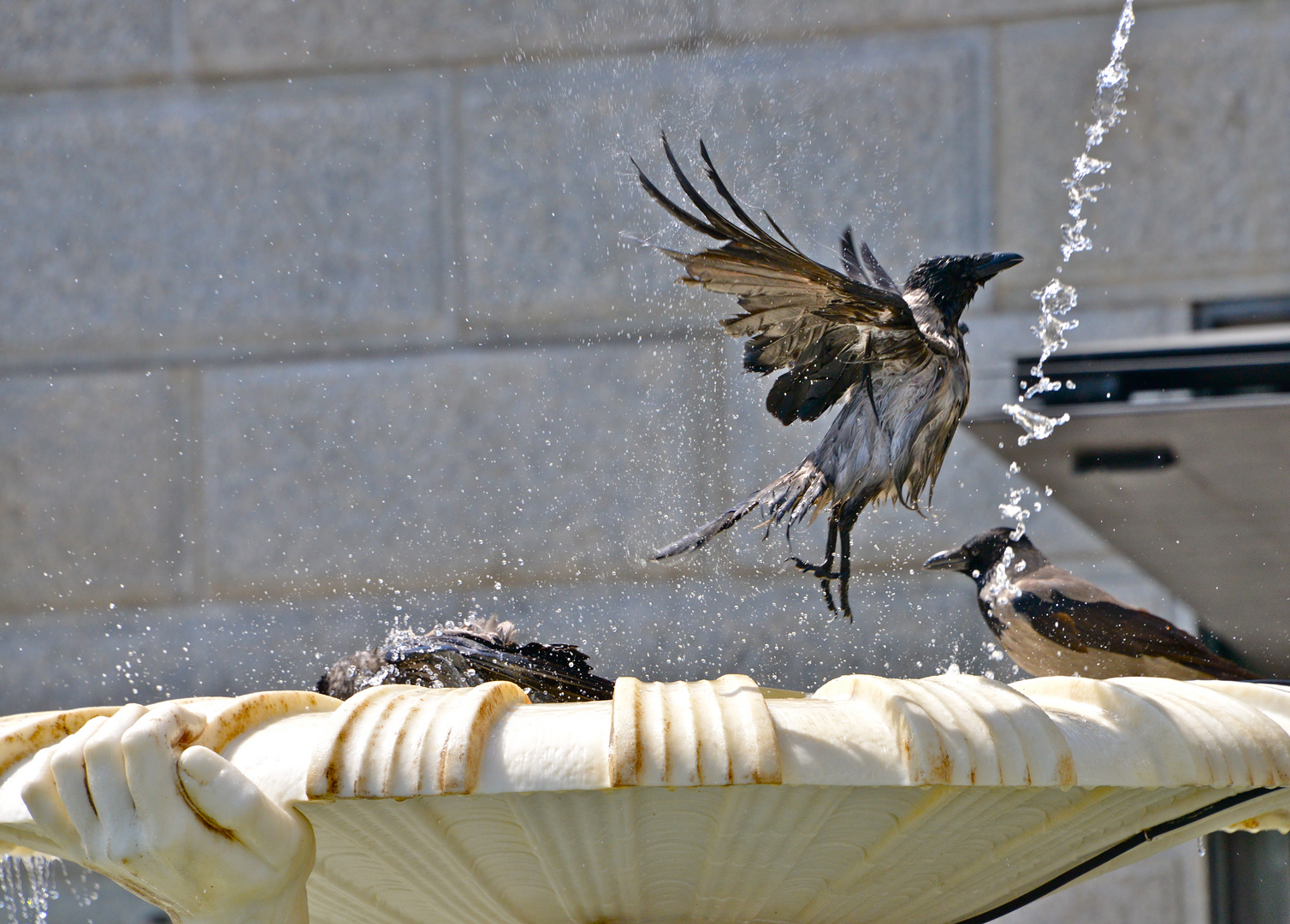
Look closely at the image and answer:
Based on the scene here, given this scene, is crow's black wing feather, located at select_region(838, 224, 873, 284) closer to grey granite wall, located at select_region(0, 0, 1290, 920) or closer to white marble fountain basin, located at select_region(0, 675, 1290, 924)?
white marble fountain basin, located at select_region(0, 675, 1290, 924)

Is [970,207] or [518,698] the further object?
[970,207]

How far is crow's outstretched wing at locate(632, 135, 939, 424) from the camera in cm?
148

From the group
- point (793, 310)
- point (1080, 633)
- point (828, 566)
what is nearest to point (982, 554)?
point (1080, 633)

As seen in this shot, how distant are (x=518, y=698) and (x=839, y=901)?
54 cm

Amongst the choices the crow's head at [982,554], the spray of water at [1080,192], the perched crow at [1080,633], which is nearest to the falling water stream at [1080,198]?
the spray of water at [1080,192]

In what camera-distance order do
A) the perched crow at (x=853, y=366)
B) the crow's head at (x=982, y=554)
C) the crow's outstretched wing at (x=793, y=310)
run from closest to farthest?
the crow's outstretched wing at (x=793, y=310), the perched crow at (x=853, y=366), the crow's head at (x=982, y=554)

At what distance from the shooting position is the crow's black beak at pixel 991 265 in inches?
77.2

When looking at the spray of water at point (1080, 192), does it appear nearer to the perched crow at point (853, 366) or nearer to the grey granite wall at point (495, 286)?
the grey granite wall at point (495, 286)

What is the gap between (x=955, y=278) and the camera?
196 cm

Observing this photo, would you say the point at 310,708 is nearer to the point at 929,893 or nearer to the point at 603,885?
the point at 603,885

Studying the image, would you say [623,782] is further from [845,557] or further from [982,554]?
[982,554]

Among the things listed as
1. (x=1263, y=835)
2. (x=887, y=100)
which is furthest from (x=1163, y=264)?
(x=1263, y=835)

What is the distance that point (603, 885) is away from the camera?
51.0 inches

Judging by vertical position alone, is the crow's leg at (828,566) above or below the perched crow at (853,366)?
below
